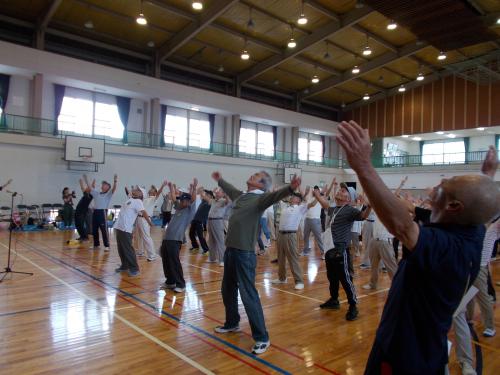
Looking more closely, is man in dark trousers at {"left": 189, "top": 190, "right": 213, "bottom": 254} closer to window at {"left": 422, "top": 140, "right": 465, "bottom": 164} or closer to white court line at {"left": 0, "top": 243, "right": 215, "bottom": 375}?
white court line at {"left": 0, "top": 243, "right": 215, "bottom": 375}

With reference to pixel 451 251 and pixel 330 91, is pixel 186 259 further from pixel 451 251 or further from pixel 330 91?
pixel 330 91

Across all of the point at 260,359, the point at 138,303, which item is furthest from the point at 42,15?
the point at 260,359

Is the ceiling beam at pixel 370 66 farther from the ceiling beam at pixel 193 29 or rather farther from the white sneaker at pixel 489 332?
the white sneaker at pixel 489 332

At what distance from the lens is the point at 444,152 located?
1088 inches

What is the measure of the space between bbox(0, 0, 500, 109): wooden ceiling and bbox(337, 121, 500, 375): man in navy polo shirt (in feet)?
46.3

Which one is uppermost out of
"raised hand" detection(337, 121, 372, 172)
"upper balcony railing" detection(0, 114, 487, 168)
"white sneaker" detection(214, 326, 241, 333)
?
"upper balcony railing" detection(0, 114, 487, 168)

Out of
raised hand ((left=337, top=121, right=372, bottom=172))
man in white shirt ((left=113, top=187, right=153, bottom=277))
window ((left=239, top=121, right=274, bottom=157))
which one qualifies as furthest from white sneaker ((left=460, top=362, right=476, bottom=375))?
window ((left=239, top=121, right=274, bottom=157))

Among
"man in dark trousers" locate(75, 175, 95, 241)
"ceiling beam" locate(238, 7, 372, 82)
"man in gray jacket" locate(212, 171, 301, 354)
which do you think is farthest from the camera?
"ceiling beam" locate(238, 7, 372, 82)

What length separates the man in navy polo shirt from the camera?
4.20ft

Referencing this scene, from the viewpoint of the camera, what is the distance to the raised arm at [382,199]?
126 centimetres

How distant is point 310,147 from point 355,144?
90.0 ft

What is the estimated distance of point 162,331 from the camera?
410cm

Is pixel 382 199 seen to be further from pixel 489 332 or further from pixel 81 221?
pixel 81 221

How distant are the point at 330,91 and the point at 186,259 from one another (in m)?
20.7
